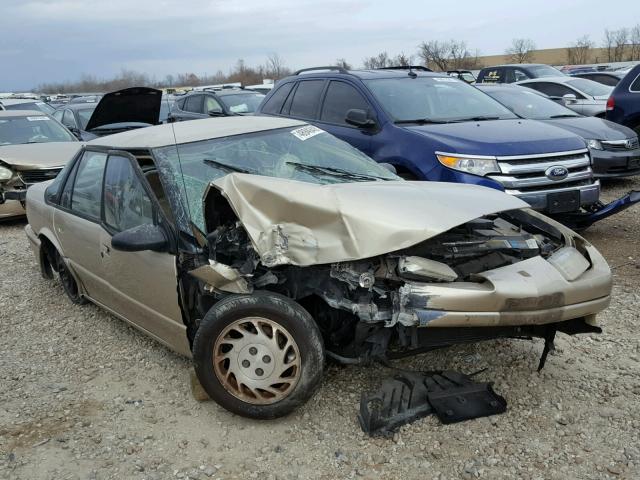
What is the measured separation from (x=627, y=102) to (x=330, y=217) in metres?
8.09

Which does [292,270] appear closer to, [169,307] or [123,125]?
[169,307]

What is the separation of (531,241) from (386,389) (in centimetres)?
118

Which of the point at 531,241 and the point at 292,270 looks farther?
the point at 531,241

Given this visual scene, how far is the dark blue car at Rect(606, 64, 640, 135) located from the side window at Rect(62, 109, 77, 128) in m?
9.99

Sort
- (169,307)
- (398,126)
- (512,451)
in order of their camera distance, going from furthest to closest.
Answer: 1. (398,126)
2. (169,307)
3. (512,451)

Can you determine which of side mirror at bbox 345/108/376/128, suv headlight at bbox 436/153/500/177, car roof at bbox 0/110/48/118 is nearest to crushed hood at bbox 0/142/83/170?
car roof at bbox 0/110/48/118

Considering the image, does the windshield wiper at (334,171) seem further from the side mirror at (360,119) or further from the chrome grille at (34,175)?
the chrome grille at (34,175)

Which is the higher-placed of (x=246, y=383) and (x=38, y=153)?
(x=38, y=153)

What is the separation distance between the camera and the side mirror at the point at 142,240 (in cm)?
330

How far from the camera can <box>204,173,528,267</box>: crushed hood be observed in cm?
288

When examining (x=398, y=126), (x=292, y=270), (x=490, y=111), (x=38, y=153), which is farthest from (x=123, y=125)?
(x=292, y=270)

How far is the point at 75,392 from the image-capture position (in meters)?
3.59

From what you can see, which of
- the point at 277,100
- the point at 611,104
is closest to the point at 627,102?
the point at 611,104

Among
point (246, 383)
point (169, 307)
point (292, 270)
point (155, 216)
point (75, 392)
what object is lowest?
point (75, 392)
